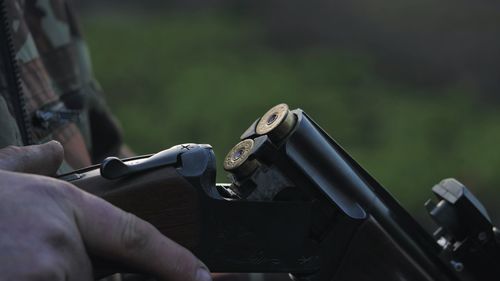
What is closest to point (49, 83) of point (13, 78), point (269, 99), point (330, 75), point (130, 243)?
point (13, 78)

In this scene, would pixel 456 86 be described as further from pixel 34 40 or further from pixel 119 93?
pixel 34 40

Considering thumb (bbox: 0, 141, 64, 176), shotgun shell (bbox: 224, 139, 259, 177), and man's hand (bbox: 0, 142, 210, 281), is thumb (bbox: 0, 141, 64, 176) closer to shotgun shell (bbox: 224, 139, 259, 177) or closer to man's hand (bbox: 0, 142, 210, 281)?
man's hand (bbox: 0, 142, 210, 281)

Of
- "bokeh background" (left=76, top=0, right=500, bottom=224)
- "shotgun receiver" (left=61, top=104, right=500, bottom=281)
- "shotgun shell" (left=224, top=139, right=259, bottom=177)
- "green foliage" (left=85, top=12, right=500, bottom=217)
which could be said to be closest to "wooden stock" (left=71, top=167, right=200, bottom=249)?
"shotgun receiver" (left=61, top=104, right=500, bottom=281)

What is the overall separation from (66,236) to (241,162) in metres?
0.46

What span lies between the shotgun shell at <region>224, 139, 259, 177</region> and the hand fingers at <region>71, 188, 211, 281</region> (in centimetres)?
24

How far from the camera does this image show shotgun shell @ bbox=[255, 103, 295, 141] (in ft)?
6.22

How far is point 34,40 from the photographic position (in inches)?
98.8

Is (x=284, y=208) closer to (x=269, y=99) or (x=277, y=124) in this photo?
(x=277, y=124)

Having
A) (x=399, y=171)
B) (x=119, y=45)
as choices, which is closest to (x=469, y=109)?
(x=399, y=171)

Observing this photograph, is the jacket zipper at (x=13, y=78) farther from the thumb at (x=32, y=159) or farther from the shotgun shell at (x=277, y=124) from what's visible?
the shotgun shell at (x=277, y=124)

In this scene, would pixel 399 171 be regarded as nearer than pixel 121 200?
No

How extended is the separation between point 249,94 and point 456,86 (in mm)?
2378

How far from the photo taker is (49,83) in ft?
8.02

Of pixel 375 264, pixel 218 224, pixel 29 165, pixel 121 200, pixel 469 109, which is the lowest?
pixel 469 109
